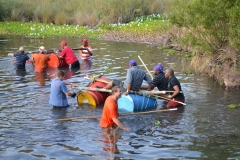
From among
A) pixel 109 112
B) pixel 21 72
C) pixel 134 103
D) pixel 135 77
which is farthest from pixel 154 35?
pixel 109 112

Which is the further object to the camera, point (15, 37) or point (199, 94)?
point (15, 37)

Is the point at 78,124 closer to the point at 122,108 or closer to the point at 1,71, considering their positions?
the point at 122,108

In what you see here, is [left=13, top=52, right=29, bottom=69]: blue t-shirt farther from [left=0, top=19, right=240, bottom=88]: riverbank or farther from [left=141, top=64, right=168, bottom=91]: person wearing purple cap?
[left=141, top=64, right=168, bottom=91]: person wearing purple cap

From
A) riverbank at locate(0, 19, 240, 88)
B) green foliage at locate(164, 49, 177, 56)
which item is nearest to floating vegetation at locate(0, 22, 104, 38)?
riverbank at locate(0, 19, 240, 88)

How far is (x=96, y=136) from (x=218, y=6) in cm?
883

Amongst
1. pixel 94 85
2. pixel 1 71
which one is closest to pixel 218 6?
pixel 94 85

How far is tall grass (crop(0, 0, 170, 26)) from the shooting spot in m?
40.5

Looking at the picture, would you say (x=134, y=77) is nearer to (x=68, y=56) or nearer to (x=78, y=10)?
(x=68, y=56)

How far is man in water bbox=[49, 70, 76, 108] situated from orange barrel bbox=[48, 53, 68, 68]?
801cm

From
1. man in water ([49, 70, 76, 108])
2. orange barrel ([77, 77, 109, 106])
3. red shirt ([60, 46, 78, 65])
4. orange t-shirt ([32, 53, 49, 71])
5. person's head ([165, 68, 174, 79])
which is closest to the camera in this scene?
man in water ([49, 70, 76, 108])

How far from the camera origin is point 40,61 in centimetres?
2167

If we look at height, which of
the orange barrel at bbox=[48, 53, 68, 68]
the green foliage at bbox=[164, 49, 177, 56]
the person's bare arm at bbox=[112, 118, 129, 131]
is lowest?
the person's bare arm at bbox=[112, 118, 129, 131]

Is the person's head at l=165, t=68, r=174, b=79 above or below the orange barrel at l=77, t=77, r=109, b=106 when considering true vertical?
above

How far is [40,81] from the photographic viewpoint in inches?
771
